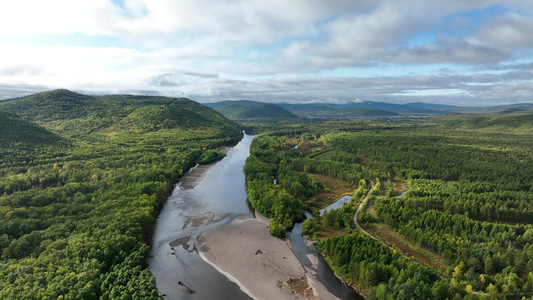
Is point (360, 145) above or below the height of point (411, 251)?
above

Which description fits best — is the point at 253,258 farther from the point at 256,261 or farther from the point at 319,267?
the point at 319,267

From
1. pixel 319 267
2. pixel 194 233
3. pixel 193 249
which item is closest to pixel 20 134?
pixel 194 233

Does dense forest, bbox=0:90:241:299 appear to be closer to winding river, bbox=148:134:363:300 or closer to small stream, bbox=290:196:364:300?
winding river, bbox=148:134:363:300

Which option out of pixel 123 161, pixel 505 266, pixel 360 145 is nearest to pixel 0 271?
pixel 123 161

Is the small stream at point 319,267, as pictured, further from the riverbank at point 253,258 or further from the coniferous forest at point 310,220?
the riverbank at point 253,258

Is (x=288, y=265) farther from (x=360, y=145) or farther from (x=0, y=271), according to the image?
(x=360, y=145)

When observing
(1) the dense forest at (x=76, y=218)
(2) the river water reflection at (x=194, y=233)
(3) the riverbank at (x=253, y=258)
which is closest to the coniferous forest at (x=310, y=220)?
(1) the dense forest at (x=76, y=218)
